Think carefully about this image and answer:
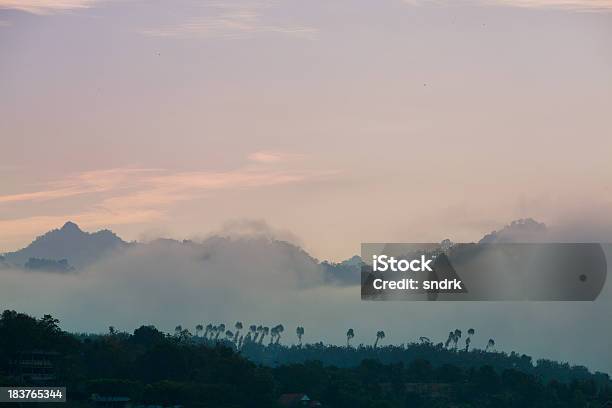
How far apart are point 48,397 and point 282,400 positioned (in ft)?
142

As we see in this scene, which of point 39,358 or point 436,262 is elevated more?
point 436,262

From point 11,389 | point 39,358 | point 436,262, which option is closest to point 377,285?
point 436,262

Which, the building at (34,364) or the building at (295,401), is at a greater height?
the building at (34,364)

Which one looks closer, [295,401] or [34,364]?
[34,364]

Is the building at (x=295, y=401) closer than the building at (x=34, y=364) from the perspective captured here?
No

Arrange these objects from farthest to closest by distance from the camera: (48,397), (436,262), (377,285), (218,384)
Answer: (218,384), (436,262), (48,397), (377,285)

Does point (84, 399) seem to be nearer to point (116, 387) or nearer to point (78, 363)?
point (116, 387)

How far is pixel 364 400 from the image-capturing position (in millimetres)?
198375

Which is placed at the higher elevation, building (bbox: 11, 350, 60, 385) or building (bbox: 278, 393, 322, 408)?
building (bbox: 11, 350, 60, 385)

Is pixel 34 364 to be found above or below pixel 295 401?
above

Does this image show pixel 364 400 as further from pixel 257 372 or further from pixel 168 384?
pixel 168 384

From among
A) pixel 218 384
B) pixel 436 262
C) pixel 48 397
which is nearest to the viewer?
pixel 48 397

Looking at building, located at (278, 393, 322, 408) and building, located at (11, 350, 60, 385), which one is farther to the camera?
building, located at (278, 393, 322, 408)

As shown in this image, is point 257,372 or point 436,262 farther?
point 257,372
